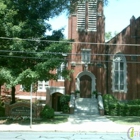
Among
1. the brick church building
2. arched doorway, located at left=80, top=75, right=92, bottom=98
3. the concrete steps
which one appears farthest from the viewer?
arched doorway, located at left=80, top=75, right=92, bottom=98

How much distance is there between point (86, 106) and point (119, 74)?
630cm

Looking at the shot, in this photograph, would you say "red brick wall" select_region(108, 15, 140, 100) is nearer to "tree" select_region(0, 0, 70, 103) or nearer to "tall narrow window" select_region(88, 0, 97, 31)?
"tall narrow window" select_region(88, 0, 97, 31)

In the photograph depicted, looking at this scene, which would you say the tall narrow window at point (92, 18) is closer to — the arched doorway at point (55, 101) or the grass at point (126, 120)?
the arched doorway at point (55, 101)

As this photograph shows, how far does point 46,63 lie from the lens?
17734mm

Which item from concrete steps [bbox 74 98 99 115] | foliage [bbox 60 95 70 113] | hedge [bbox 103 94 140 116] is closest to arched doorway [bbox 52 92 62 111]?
concrete steps [bbox 74 98 99 115]

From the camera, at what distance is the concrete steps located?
25092 millimetres

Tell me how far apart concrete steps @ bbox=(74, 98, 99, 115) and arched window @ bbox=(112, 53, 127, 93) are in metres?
3.69

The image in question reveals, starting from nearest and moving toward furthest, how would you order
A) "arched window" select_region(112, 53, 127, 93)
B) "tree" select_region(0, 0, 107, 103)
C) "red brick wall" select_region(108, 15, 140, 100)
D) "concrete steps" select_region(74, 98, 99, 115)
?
1. "tree" select_region(0, 0, 107, 103)
2. "concrete steps" select_region(74, 98, 99, 115)
3. "red brick wall" select_region(108, 15, 140, 100)
4. "arched window" select_region(112, 53, 127, 93)

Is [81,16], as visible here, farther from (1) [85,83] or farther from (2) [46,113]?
(2) [46,113]

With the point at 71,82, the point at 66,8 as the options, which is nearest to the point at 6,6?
the point at 66,8

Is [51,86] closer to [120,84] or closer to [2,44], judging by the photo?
[120,84]

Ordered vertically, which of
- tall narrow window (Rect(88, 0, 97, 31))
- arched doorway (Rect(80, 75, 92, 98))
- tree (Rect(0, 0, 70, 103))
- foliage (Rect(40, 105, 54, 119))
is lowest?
foliage (Rect(40, 105, 54, 119))

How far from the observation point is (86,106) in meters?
26.4

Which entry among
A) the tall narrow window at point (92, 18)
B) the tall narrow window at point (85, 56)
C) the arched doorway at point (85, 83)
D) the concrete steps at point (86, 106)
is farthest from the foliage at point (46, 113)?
the tall narrow window at point (92, 18)
